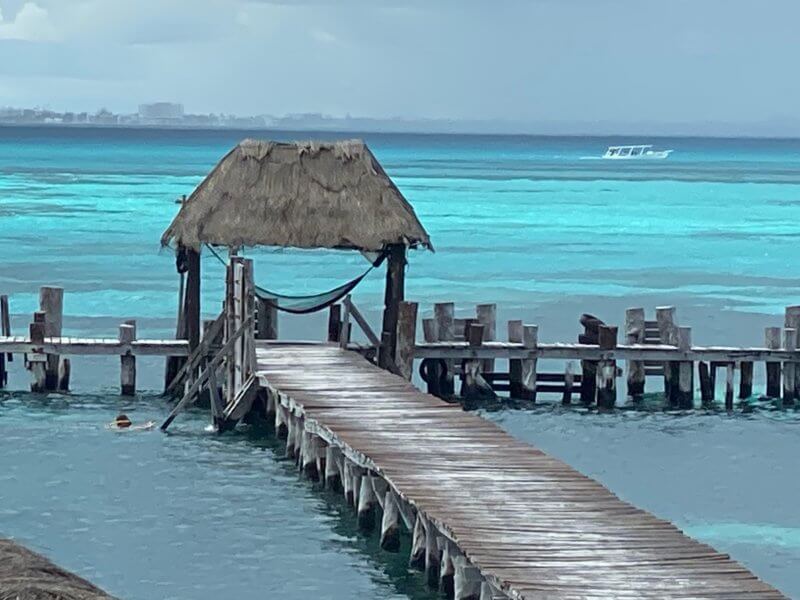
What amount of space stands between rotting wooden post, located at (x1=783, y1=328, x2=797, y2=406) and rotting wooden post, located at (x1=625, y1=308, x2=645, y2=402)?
214 centimetres

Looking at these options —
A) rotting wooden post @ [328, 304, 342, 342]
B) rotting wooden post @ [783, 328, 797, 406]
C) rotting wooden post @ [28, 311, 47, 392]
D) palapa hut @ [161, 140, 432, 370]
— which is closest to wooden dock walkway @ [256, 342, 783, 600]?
palapa hut @ [161, 140, 432, 370]

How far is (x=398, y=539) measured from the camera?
1966cm

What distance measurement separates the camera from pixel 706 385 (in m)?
29.9

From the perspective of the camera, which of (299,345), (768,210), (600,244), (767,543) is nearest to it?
(767,543)

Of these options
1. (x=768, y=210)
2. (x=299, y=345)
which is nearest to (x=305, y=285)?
(x=299, y=345)

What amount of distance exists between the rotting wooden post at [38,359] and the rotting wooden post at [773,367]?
10728mm

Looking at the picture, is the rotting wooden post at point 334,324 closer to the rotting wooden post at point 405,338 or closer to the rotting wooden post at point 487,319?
the rotting wooden post at point 405,338

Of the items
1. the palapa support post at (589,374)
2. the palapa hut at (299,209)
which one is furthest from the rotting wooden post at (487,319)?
the palapa hut at (299,209)

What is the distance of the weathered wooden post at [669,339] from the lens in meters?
29.3

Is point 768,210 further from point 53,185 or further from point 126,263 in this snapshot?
point 126,263

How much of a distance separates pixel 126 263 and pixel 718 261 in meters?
19.3

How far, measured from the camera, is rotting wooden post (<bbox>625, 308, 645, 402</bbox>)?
29.2 m

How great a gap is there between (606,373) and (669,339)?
125 cm

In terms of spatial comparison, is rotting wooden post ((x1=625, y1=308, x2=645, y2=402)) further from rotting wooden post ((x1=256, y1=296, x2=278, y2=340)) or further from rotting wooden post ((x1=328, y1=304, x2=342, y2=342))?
rotting wooden post ((x1=256, y1=296, x2=278, y2=340))
